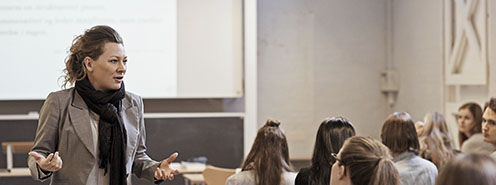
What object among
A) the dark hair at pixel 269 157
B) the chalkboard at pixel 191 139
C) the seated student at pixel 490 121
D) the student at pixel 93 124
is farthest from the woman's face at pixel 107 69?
the chalkboard at pixel 191 139

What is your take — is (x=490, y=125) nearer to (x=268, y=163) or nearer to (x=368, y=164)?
(x=268, y=163)

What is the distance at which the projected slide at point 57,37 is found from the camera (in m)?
6.13

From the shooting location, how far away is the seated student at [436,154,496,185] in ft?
4.49

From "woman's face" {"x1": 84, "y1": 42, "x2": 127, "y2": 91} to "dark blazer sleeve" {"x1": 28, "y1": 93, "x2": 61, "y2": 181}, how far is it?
0.58ft

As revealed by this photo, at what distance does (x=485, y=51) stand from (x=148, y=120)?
3.21 m

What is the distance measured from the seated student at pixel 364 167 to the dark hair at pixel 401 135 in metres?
1.60

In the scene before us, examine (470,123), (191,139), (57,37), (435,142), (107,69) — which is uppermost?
(57,37)

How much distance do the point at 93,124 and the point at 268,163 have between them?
1178 millimetres

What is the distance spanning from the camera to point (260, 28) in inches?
292

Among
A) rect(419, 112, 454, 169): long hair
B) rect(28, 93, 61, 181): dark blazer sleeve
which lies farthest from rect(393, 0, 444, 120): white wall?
rect(28, 93, 61, 181): dark blazer sleeve

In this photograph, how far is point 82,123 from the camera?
2344 millimetres

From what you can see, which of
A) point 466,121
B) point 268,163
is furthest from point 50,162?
point 466,121

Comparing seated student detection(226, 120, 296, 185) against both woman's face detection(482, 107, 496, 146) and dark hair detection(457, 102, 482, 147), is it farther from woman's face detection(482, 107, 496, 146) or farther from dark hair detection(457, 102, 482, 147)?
dark hair detection(457, 102, 482, 147)

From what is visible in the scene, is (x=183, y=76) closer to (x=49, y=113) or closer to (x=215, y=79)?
(x=215, y=79)
